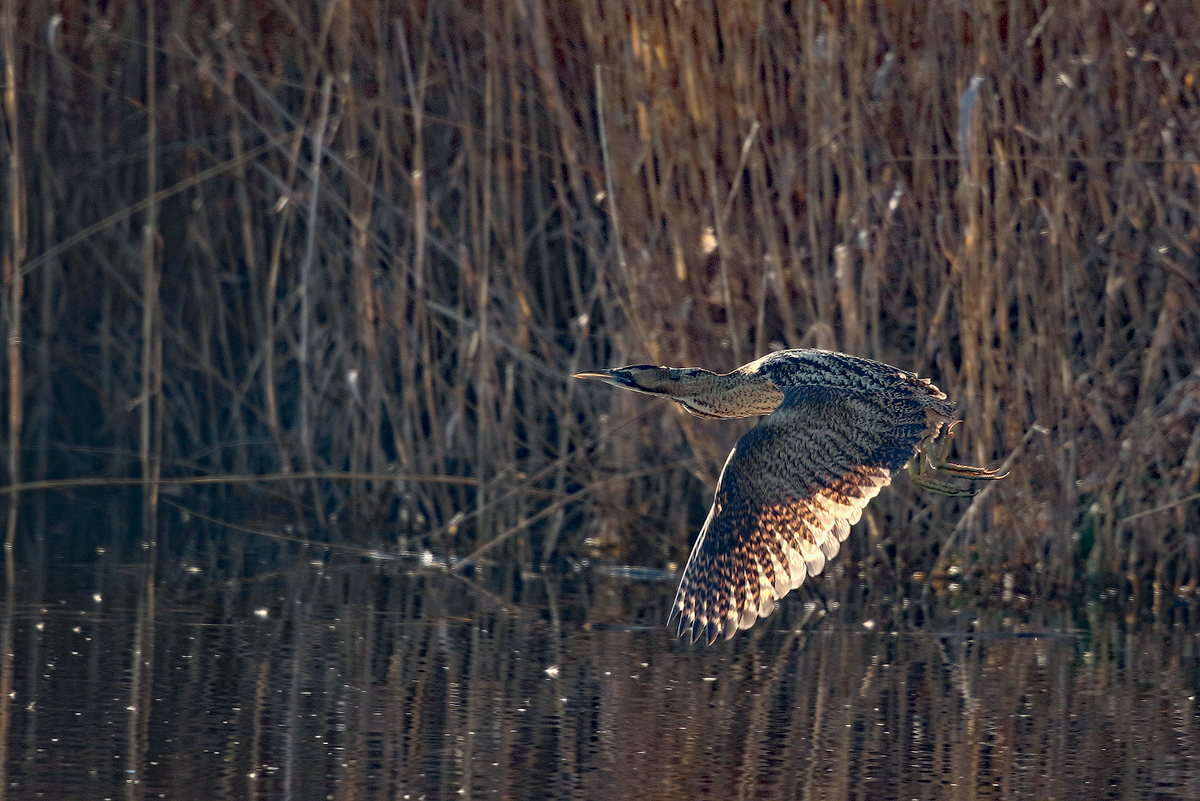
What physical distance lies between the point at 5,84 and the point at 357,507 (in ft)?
6.66

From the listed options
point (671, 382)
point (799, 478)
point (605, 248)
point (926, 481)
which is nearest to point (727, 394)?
point (671, 382)

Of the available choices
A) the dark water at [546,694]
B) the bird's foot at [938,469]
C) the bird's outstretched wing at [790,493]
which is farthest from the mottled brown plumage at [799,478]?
the dark water at [546,694]

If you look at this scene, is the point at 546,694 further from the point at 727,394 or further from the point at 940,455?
the point at 940,455

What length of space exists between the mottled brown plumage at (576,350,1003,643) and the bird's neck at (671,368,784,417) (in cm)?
16

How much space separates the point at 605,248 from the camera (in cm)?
673

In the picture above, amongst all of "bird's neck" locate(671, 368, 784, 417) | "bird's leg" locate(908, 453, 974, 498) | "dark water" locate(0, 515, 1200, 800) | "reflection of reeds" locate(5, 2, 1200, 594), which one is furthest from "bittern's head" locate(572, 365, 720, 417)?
"reflection of reeds" locate(5, 2, 1200, 594)

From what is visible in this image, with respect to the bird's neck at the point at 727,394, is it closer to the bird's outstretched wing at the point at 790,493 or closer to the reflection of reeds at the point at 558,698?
the bird's outstretched wing at the point at 790,493

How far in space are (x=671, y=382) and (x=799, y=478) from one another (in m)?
0.56

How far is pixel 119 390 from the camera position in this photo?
8.07 m

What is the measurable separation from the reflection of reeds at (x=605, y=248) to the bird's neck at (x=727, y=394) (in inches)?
37.9

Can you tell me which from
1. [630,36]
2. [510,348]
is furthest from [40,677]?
[630,36]

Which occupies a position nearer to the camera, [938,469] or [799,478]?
[799,478]

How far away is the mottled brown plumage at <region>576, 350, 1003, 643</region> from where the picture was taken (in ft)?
15.0

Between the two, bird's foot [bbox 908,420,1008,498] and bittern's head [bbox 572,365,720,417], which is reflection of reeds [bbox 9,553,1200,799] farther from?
bittern's head [bbox 572,365,720,417]
